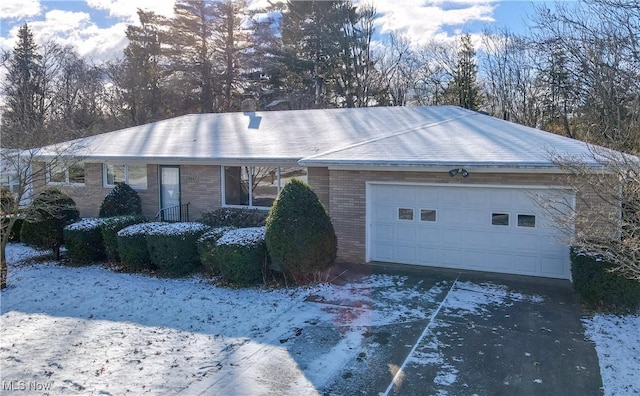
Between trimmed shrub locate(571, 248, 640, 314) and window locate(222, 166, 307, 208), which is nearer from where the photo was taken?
trimmed shrub locate(571, 248, 640, 314)

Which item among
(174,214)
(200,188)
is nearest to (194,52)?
(174,214)

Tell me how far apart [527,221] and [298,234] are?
4.84 m

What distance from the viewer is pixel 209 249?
1052 centimetres

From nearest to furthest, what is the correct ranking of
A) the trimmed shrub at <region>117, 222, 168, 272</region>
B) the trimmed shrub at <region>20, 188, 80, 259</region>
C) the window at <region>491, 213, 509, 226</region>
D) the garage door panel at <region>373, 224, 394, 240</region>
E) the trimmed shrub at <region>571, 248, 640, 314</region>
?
the trimmed shrub at <region>571, 248, 640, 314</region>
the window at <region>491, 213, 509, 226</region>
the trimmed shrub at <region>117, 222, 168, 272</region>
the garage door panel at <region>373, 224, 394, 240</region>
the trimmed shrub at <region>20, 188, 80, 259</region>

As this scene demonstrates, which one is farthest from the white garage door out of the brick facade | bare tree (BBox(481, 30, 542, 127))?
bare tree (BBox(481, 30, 542, 127))

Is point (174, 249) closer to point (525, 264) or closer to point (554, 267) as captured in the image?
point (525, 264)

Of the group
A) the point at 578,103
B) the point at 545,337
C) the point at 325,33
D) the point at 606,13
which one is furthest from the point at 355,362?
the point at 325,33

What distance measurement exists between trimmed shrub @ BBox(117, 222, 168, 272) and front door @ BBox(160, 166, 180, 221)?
10.7 ft

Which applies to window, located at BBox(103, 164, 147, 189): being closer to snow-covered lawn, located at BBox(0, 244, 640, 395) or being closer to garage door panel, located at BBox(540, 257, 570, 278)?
snow-covered lawn, located at BBox(0, 244, 640, 395)

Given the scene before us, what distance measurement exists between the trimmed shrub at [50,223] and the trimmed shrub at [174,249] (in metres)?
3.07

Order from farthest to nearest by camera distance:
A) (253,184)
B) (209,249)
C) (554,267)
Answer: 1. (253,184)
2. (209,249)
3. (554,267)

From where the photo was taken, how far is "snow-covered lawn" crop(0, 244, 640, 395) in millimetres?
5934

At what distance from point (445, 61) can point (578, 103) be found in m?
10.8

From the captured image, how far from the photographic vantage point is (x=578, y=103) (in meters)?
24.5
